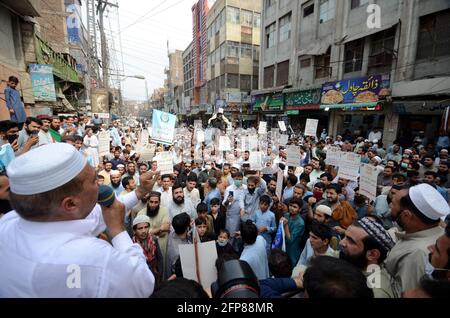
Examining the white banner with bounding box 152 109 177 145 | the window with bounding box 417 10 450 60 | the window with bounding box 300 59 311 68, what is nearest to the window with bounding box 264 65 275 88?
the window with bounding box 300 59 311 68

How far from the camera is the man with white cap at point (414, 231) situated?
180cm

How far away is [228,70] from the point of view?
29.3 m

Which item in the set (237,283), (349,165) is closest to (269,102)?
(349,165)

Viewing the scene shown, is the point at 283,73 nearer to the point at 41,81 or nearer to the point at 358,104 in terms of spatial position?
the point at 358,104

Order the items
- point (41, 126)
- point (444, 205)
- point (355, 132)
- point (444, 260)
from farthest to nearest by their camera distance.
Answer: point (355, 132), point (41, 126), point (444, 205), point (444, 260)

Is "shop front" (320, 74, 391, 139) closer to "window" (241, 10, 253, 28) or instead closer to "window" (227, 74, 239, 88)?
"window" (227, 74, 239, 88)

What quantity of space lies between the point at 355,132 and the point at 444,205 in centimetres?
1369

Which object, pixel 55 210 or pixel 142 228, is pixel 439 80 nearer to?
pixel 142 228

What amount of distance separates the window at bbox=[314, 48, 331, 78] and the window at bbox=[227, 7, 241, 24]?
15.4m

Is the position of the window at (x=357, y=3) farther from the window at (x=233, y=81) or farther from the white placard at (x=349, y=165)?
the window at (x=233, y=81)

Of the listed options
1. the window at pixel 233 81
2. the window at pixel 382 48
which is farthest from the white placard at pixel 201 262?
the window at pixel 233 81

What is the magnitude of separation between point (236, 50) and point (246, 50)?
1390mm

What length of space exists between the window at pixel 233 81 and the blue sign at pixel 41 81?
2225 cm
